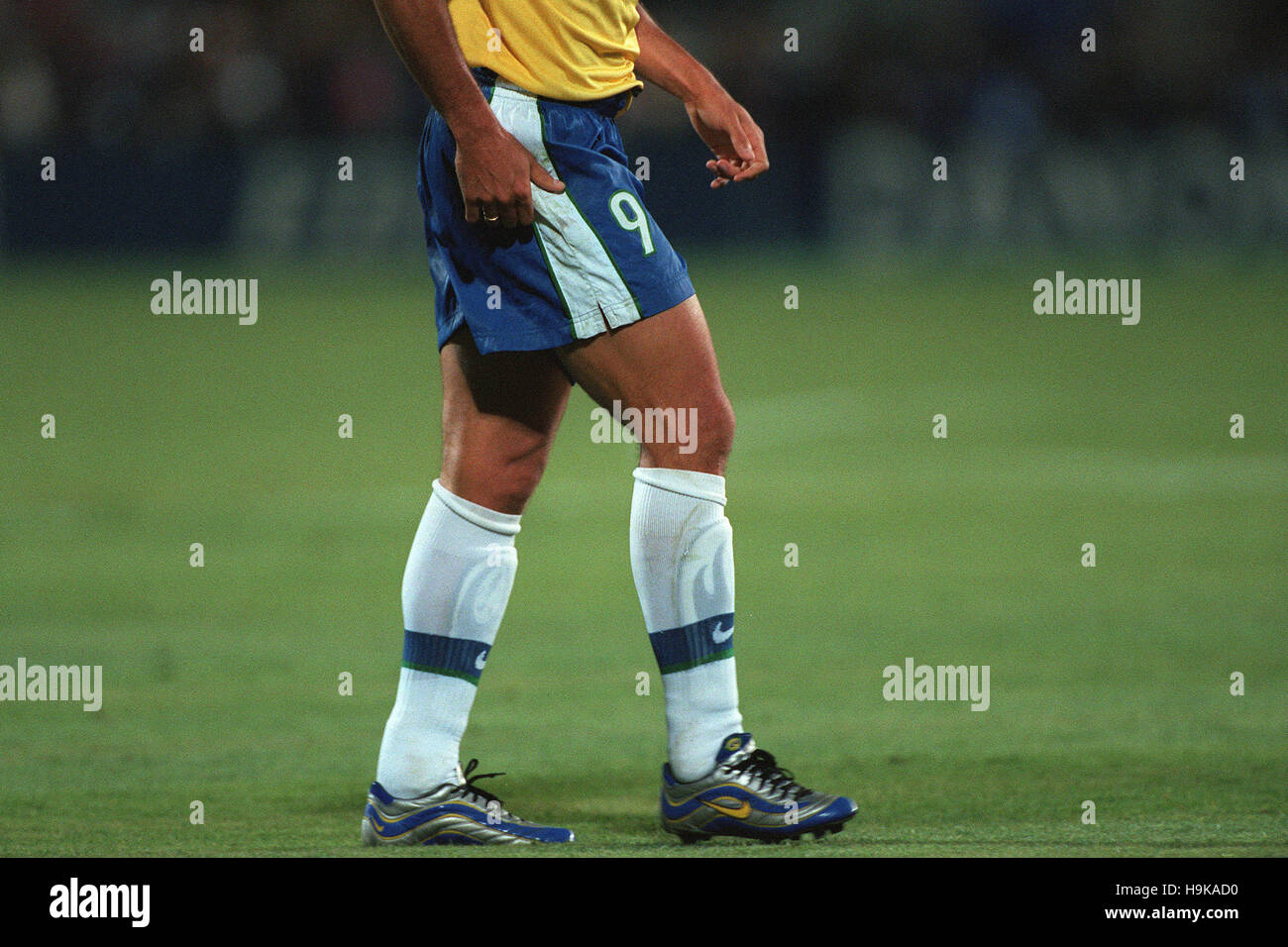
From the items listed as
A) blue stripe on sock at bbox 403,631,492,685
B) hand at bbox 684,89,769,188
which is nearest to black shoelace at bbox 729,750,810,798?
blue stripe on sock at bbox 403,631,492,685

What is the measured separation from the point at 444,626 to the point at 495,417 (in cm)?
43

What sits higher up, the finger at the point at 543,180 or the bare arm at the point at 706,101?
the bare arm at the point at 706,101

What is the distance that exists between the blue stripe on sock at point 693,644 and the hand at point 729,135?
1011mm

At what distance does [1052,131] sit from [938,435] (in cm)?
1054

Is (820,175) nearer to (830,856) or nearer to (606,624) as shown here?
(606,624)

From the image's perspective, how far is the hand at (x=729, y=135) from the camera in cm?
433

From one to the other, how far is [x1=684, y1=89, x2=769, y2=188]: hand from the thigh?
0.68m

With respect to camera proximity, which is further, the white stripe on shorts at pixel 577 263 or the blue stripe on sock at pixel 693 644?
the blue stripe on sock at pixel 693 644

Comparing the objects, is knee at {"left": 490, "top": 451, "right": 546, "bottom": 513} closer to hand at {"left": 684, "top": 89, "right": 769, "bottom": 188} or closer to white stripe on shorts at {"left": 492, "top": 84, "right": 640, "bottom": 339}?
white stripe on shorts at {"left": 492, "top": 84, "right": 640, "bottom": 339}

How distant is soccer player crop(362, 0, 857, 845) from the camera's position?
12.3 ft

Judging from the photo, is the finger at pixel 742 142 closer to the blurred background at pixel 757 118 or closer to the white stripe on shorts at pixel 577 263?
the white stripe on shorts at pixel 577 263

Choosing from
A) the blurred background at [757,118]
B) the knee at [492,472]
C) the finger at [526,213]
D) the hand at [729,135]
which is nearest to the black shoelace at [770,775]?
the knee at [492,472]

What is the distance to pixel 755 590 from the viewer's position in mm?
6867

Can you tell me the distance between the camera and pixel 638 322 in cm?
376
